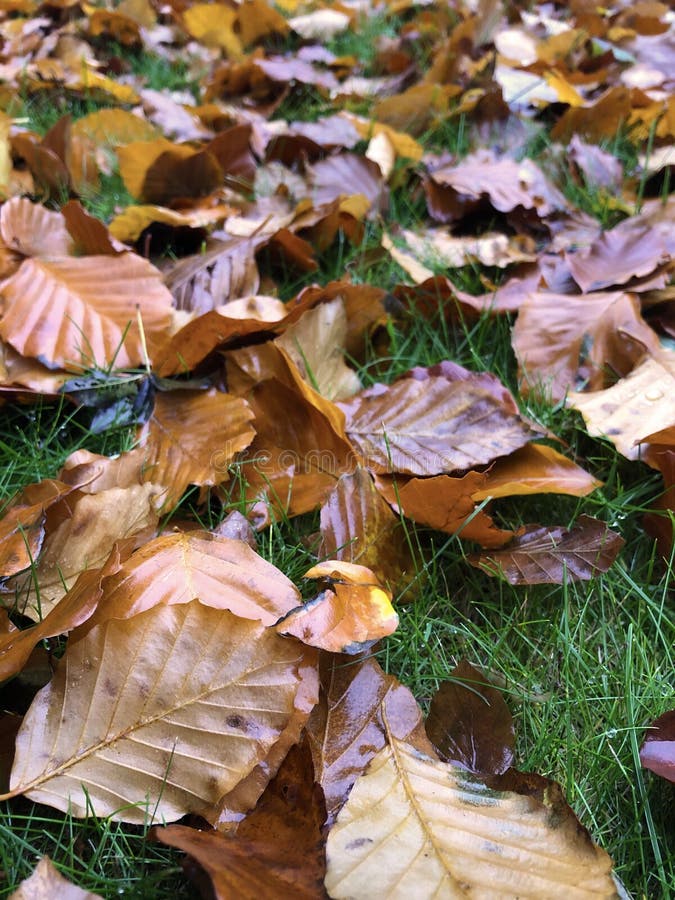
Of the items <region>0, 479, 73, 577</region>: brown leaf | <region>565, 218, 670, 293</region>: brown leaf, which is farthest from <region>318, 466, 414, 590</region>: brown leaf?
<region>565, 218, 670, 293</region>: brown leaf

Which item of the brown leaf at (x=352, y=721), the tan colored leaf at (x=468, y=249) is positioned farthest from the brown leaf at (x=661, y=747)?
the tan colored leaf at (x=468, y=249)

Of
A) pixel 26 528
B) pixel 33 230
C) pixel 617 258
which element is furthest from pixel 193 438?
pixel 617 258

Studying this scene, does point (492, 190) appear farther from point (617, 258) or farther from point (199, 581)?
point (199, 581)

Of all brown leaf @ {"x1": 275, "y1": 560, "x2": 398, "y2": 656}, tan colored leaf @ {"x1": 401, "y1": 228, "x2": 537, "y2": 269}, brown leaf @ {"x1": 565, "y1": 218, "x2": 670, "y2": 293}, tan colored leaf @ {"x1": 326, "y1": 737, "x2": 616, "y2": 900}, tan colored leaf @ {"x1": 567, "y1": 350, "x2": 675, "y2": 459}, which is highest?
brown leaf @ {"x1": 565, "y1": 218, "x2": 670, "y2": 293}

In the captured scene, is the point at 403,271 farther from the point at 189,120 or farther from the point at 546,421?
the point at 189,120

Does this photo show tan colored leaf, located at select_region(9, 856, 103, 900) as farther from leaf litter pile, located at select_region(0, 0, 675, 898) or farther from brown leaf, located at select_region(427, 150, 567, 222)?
brown leaf, located at select_region(427, 150, 567, 222)

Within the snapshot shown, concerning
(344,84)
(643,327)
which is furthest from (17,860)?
(344,84)

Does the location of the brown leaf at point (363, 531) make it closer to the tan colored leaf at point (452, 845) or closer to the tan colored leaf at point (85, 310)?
the tan colored leaf at point (452, 845)

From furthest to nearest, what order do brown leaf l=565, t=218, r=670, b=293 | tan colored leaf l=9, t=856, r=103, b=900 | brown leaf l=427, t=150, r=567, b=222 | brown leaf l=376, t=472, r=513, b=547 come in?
brown leaf l=427, t=150, r=567, b=222 < brown leaf l=565, t=218, r=670, b=293 < brown leaf l=376, t=472, r=513, b=547 < tan colored leaf l=9, t=856, r=103, b=900
